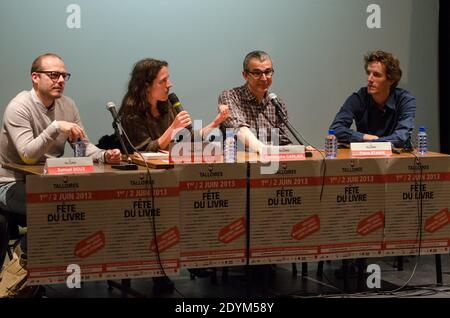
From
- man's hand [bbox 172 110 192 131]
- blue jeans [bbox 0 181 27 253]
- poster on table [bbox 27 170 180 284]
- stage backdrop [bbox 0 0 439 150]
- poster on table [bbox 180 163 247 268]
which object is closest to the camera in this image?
poster on table [bbox 27 170 180 284]

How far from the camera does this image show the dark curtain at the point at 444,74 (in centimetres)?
563

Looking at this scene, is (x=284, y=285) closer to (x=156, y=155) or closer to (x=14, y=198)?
(x=156, y=155)

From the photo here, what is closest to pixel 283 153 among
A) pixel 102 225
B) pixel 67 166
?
pixel 102 225

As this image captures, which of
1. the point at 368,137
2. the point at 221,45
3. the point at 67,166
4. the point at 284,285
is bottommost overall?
the point at 284,285

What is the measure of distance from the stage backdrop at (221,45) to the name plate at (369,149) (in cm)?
157

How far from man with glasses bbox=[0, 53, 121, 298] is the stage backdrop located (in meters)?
0.96

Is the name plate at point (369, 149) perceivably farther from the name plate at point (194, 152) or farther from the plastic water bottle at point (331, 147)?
the name plate at point (194, 152)

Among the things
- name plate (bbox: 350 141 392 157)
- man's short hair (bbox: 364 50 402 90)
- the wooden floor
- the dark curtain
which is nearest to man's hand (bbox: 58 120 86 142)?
the wooden floor

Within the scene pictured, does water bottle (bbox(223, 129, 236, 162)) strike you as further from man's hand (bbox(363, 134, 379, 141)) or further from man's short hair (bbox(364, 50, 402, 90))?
man's short hair (bbox(364, 50, 402, 90))

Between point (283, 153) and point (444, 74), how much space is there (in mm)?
2495

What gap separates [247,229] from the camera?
12.2 ft

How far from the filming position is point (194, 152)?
370 cm

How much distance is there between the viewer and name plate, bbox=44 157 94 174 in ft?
11.1

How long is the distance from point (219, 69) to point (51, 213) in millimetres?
2254
